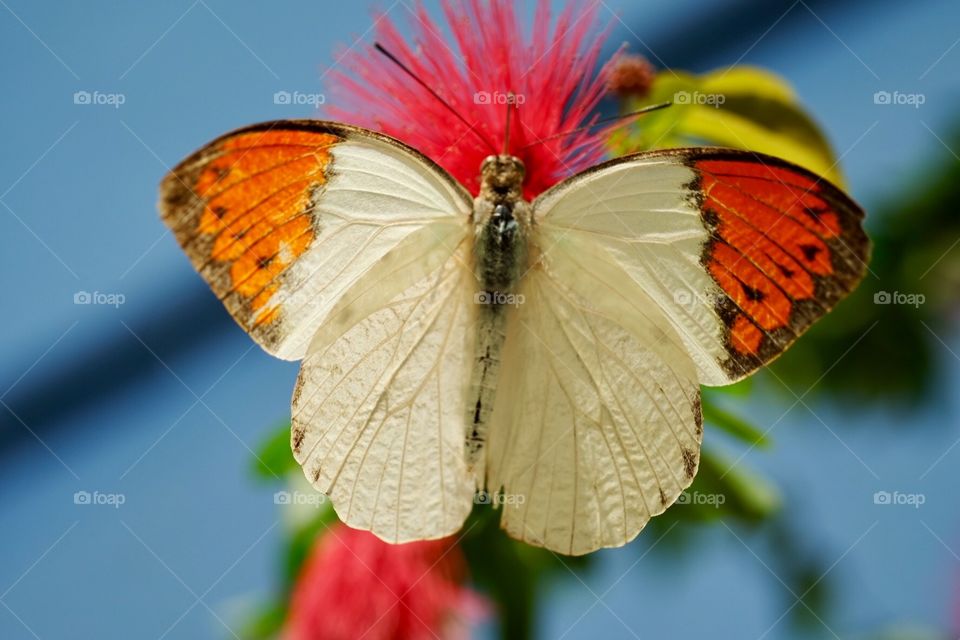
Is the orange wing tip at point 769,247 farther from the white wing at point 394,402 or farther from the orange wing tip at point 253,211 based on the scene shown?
the orange wing tip at point 253,211

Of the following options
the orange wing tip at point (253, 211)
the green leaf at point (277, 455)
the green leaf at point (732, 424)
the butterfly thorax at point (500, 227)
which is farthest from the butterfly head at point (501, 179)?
the green leaf at point (277, 455)

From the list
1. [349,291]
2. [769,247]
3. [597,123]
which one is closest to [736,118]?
[597,123]

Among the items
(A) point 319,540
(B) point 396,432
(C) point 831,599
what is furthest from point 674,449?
(C) point 831,599

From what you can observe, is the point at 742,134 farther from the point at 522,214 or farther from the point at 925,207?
the point at 925,207

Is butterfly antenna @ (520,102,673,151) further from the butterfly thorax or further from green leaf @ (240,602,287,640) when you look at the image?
green leaf @ (240,602,287,640)

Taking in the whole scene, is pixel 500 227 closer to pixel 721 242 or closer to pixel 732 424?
pixel 721 242

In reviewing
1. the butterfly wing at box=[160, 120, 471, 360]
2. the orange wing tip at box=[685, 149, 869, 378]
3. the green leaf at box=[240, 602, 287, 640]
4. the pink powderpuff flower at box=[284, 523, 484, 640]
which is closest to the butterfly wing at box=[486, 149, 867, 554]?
the orange wing tip at box=[685, 149, 869, 378]
